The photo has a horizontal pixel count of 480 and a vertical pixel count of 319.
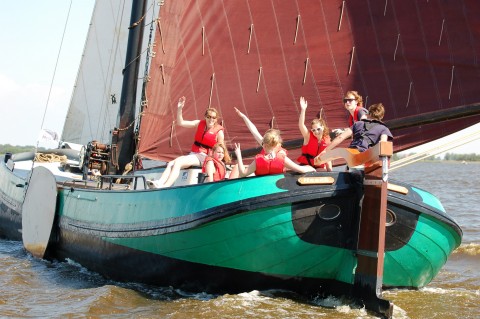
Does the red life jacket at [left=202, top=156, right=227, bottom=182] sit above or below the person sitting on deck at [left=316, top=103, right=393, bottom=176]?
below

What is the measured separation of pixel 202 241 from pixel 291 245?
93 centimetres

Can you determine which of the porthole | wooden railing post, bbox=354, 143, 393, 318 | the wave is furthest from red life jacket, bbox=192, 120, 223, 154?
the wave

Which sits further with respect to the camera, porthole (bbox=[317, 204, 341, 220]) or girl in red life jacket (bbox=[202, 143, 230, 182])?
girl in red life jacket (bbox=[202, 143, 230, 182])

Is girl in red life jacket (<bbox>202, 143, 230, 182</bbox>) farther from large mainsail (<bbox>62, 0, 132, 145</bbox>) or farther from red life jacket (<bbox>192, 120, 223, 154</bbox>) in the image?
large mainsail (<bbox>62, 0, 132, 145</bbox>)

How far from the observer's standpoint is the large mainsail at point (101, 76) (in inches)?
602

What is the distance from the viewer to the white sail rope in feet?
27.5

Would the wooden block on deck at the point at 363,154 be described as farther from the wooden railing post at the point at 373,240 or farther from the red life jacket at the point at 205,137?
the red life jacket at the point at 205,137

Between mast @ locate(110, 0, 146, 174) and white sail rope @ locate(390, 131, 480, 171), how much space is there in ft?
16.1

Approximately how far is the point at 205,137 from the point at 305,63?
210cm

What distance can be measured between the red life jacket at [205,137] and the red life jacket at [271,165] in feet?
4.99

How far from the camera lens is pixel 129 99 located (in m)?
12.5

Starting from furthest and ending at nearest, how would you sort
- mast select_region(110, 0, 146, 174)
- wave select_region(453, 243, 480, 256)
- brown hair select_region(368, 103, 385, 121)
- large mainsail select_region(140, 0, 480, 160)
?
1. wave select_region(453, 243, 480, 256)
2. mast select_region(110, 0, 146, 174)
3. large mainsail select_region(140, 0, 480, 160)
4. brown hair select_region(368, 103, 385, 121)

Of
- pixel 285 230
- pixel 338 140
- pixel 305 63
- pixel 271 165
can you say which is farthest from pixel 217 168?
pixel 305 63

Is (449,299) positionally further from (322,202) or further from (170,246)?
(170,246)
